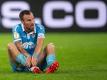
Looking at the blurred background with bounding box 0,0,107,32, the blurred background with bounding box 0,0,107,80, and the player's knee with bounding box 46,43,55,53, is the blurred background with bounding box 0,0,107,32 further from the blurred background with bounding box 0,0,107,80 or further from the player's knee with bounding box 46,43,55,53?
the player's knee with bounding box 46,43,55,53

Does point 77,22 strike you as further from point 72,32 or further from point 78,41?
point 78,41

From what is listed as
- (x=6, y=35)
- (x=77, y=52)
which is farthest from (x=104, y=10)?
(x=77, y=52)

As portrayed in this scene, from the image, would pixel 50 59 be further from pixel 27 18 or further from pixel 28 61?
pixel 27 18

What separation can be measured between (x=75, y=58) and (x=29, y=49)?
3430 mm

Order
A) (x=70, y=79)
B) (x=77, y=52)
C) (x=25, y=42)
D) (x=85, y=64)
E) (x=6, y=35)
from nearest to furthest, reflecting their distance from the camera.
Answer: (x=70, y=79) < (x=25, y=42) < (x=85, y=64) < (x=77, y=52) < (x=6, y=35)

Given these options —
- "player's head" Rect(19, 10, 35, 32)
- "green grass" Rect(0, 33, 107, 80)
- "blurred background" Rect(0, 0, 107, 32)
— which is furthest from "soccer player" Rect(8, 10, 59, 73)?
"blurred background" Rect(0, 0, 107, 32)

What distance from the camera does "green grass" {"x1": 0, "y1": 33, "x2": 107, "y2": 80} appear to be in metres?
9.44

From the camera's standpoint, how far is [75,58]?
1329 cm

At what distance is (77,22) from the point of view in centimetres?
2066

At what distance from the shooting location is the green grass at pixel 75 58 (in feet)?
31.0

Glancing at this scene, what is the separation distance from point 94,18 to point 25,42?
11055mm

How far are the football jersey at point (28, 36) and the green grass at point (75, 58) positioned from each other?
1.56 feet

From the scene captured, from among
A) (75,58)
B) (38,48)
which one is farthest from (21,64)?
(75,58)

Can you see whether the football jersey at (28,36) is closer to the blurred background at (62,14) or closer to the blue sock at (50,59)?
the blue sock at (50,59)
